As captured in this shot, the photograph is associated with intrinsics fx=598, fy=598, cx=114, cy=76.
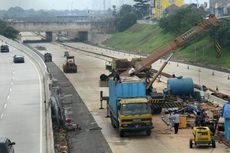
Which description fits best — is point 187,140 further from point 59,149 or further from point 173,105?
point 173,105

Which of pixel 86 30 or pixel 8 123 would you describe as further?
pixel 86 30

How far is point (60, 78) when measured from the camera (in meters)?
70.9

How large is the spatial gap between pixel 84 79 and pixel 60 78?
9.73 ft

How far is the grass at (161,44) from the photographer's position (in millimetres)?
89269

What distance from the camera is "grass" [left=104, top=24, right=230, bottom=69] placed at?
89269 millimetres

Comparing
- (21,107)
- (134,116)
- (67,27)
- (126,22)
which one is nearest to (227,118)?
(134,116)

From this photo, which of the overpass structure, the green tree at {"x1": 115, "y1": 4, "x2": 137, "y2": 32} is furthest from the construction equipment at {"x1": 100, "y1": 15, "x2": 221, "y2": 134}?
the green tree at {"x1": 115, "y1": 4, "x2": 137, "y2": 32}

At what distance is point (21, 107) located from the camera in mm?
43250

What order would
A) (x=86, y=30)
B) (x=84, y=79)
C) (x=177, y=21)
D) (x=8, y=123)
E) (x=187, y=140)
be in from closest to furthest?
(x=187, y=140) < (x=8, y=123) < (x=84, y=79) < (x=177, y=21) < (x=86, y=30)

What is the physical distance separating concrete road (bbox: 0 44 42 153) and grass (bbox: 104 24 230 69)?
28.9 meters

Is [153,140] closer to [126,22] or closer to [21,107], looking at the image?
[21,107]

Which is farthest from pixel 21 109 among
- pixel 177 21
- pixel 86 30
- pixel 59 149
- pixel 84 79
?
pixel 86 30

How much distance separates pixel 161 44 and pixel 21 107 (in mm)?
84870

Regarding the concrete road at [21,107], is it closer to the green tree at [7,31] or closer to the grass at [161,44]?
the grass at [161,44]
